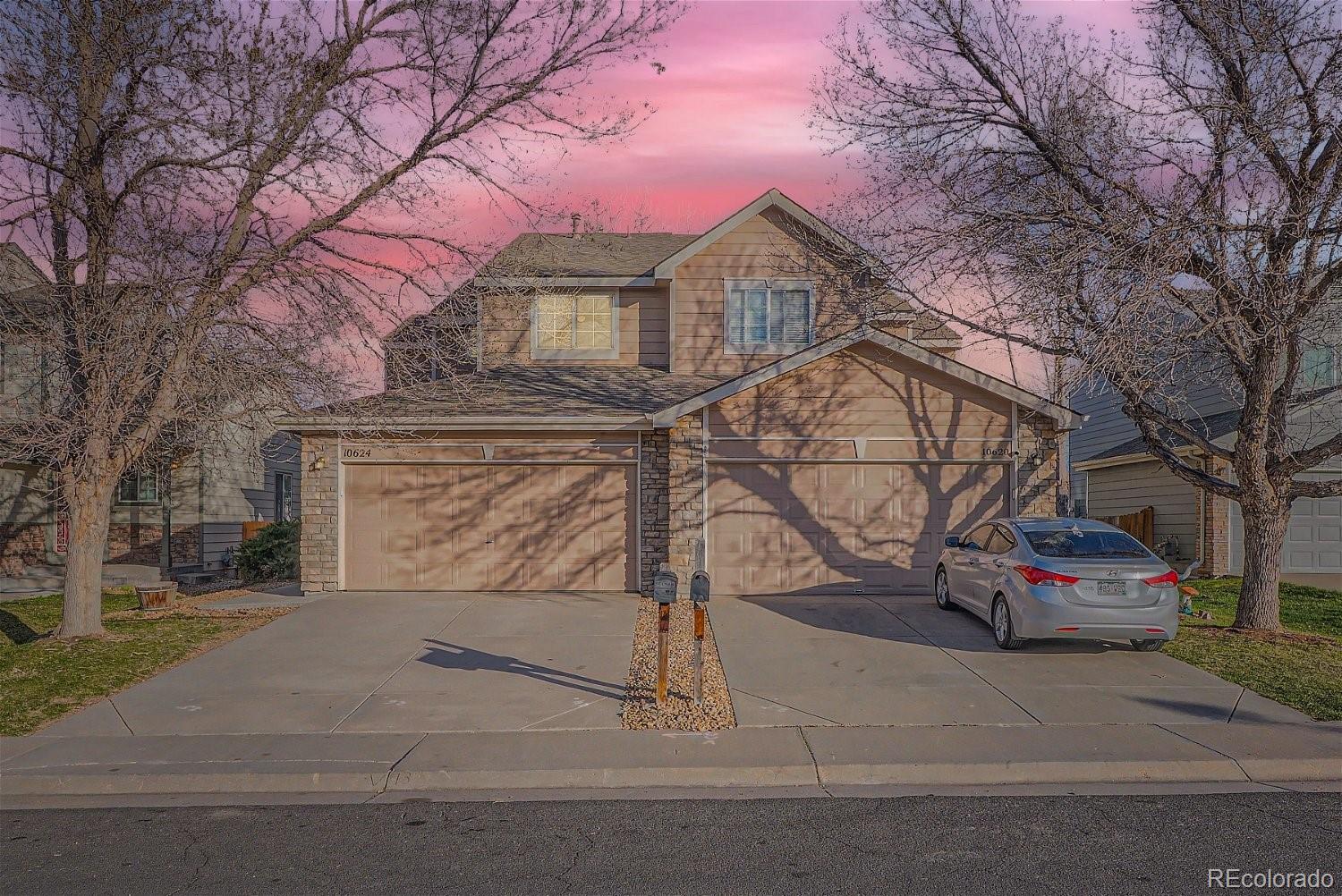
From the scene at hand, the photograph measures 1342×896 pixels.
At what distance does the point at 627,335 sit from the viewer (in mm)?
18516

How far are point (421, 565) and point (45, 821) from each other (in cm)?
914

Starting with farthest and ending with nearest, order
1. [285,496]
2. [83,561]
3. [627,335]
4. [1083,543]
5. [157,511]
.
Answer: [285,496], [157,511], [627,335], [83,561], [1083,543]

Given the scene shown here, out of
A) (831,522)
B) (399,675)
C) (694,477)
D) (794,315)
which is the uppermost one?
(794,315)

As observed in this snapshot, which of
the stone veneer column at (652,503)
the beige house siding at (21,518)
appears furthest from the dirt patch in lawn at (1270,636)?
the beige house siding at (21,518)

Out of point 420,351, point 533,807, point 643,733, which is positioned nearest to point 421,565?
point 420,351

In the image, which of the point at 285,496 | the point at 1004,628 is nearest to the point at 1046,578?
the point at 1004,628

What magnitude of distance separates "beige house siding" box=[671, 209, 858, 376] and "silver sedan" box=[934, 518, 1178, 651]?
7.93 metres

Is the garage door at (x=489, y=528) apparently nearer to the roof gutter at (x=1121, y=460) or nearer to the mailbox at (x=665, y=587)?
the mailbox at (x=665, y=587)

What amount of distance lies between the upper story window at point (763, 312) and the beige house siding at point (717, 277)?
14 centimetres

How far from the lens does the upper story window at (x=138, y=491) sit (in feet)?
71.5

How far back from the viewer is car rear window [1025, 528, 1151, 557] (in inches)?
420

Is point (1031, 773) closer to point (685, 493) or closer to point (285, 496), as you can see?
point (685, 493)

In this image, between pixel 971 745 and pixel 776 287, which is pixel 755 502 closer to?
pixel 776 287

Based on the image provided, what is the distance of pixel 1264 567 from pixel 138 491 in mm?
22156
